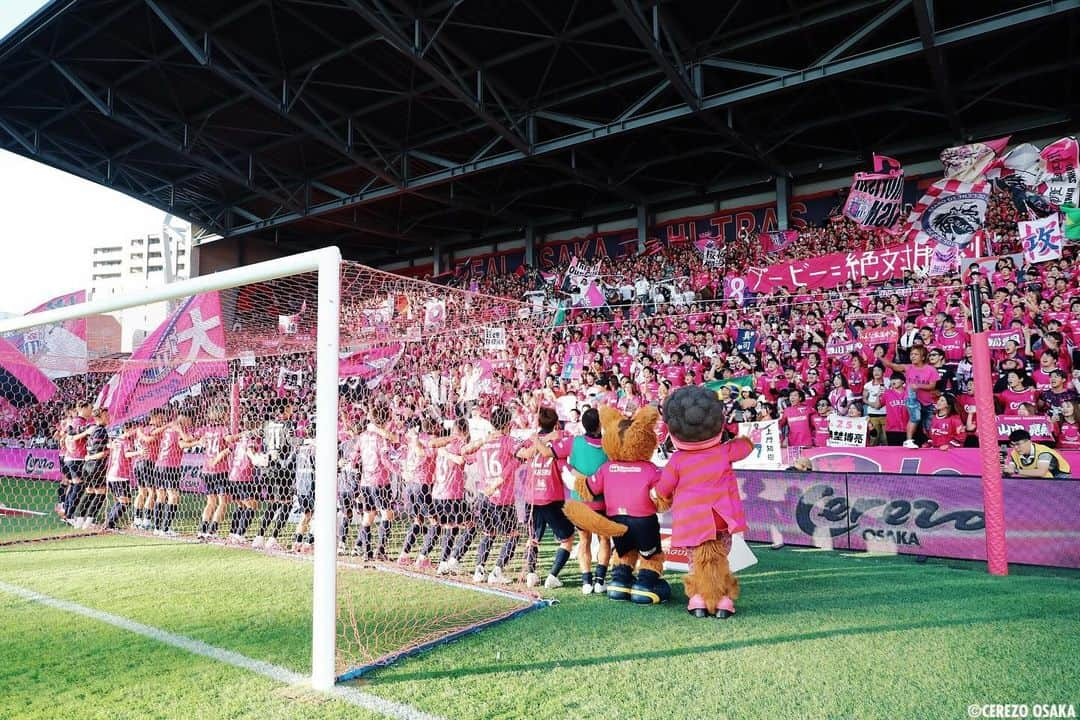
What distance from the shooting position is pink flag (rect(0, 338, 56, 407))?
9938 millimetres

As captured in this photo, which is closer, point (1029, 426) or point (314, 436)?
point (314, 436)

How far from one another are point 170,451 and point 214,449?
1247 millimetres

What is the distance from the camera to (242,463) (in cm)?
841

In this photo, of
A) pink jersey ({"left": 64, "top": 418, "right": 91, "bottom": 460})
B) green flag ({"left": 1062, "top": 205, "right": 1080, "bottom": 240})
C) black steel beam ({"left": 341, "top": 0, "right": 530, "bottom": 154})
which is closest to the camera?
pink jersey ({"left": 64, "top": 418, "right": 91, "bottom": 460})

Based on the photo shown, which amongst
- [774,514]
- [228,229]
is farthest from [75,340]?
[228,229]

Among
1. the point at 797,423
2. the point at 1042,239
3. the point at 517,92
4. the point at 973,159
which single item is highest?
the point at 517,92

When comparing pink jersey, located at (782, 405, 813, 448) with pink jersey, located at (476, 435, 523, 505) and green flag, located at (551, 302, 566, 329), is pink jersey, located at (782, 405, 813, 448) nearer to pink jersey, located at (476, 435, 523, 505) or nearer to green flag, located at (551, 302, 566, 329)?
green flag, located at (551, 302, 566, 329)

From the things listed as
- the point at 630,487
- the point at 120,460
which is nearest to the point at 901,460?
Answer: the point at 630,487


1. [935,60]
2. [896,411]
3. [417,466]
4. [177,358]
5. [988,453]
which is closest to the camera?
[988,453]

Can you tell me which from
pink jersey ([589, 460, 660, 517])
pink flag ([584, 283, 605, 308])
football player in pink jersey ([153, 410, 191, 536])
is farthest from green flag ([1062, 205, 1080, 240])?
football player in pink jersey ([153, 410, 191, 536])

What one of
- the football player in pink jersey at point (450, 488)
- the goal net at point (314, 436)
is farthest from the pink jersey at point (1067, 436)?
the football player in pink jersey at point (450, 488)

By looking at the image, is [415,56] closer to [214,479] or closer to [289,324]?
[289,324]

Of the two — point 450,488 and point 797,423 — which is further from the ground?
point 797,423

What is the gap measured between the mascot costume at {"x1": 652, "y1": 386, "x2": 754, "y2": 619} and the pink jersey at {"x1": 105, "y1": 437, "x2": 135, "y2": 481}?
8.09 m
